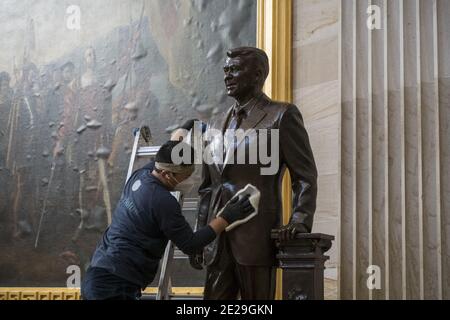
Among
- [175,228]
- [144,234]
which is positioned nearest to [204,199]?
[175,228]

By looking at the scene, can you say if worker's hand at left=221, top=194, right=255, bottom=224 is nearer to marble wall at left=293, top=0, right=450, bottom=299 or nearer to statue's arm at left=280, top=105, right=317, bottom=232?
statue's arm at left=280, top=105, right=317, bottom=232

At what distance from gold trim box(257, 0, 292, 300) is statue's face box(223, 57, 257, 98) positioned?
1.69 meters

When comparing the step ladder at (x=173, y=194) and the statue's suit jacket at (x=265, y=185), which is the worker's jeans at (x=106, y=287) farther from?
the step ladder at (x=173, y=194)

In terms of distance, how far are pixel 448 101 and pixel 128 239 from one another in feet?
7.83

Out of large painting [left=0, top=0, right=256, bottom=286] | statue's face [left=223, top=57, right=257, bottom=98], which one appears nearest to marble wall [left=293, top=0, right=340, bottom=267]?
large painting [left=0, top=0, right=256, bottom=286]

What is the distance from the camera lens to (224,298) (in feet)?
10.7

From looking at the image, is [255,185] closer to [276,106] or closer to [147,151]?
[276,106]

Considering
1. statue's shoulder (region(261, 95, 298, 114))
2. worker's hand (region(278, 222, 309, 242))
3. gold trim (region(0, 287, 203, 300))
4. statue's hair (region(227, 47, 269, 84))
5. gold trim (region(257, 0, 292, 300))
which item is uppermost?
gold trim (region(257, 0, 292, 300))

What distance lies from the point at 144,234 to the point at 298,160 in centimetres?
88

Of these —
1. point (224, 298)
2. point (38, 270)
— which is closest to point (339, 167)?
point (224, 298)

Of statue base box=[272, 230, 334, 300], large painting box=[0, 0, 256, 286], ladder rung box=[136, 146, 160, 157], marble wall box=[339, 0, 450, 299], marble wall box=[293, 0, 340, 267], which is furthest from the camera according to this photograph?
large painting box=[0, 0, 256, 286]

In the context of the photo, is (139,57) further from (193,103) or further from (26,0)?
(26,0)

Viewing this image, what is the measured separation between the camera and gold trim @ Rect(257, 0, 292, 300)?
5168 millimetres

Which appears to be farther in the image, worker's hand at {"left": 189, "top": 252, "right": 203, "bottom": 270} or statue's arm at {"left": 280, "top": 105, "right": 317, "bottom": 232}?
worker's hand at {"left": 189, "top": 252, "right": 203, "bottom": 270}
